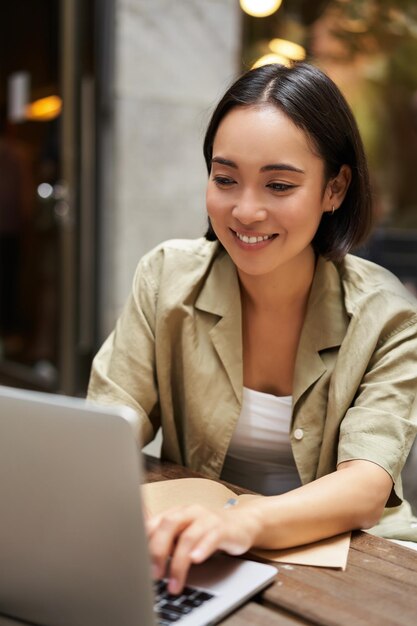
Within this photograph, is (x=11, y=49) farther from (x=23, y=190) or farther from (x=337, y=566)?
(x=337, y=566)

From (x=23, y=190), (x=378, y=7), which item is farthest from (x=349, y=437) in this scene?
(x=23, y=190)

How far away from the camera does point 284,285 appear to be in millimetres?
1590

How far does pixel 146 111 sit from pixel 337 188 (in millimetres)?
2801

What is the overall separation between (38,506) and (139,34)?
3.63 m

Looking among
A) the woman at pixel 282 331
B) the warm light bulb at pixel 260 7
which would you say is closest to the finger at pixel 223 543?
the woman at pixel 282 331

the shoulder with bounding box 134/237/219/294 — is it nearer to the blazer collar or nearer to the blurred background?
the blazer collar

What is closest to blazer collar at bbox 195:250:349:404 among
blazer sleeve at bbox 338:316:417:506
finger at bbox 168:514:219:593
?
blazer sleeve at bbox 338:316:417:506

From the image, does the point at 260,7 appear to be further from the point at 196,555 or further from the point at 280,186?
the point at 196,555

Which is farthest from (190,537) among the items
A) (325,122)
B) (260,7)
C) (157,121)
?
(260,7)

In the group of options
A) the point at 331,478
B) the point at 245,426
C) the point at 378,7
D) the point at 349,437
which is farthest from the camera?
the point at 378,7

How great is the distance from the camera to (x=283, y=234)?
4.64ft

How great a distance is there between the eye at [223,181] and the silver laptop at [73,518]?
2.31 ft

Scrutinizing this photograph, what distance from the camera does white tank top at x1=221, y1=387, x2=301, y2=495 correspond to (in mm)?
1586

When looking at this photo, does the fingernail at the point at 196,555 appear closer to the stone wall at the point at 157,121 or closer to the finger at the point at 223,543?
the finger at the point at 223,543
